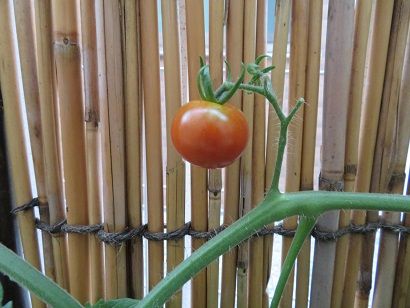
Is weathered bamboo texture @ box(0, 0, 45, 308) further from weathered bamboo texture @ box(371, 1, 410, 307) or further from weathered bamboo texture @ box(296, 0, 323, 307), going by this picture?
weathered bamboo texture @ box(371, 1, 410, 307)

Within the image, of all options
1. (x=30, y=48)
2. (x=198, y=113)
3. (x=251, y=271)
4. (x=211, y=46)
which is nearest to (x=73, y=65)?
(x=30, y=48)

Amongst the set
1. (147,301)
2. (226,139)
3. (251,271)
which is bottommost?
(251,271)

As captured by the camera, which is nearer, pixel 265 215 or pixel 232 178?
pixel 265 215

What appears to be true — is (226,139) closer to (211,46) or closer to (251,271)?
(211,46)

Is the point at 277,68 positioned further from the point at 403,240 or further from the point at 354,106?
the point at 403,240

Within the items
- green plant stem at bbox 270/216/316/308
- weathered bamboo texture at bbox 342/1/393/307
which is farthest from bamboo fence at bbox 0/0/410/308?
green plant stem at bbox 270/216/316/308

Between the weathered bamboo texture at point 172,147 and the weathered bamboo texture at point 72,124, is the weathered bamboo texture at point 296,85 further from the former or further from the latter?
the weathered bamboo texture at point 72,124

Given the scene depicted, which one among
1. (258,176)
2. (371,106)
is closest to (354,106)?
(371,106)

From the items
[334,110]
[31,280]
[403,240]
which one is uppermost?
[334,110]
